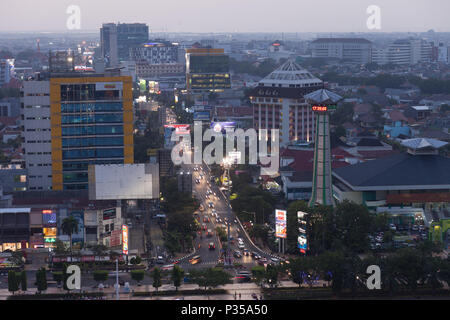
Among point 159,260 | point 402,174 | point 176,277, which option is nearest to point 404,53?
point 402,174

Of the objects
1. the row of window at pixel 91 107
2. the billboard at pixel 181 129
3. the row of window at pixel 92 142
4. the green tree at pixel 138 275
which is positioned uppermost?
the row of window at pixel 91 107

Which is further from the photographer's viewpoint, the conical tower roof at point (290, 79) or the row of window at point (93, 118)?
the conical tower roof at point (290, 79)

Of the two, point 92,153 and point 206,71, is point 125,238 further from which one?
point 206,71

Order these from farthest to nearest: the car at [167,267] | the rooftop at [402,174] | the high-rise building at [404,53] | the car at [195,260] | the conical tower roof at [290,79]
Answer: the high-rise building at [404,53], the conical tower roof at [290,79], the rooftop at [402,174], the car at [195,260], the car at [167,267]

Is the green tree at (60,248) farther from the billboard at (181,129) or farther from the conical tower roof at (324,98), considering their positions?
the billboard at (181,129)

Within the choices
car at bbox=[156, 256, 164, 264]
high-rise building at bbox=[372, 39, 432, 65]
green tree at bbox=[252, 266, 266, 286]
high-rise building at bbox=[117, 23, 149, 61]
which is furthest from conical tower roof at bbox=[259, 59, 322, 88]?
high-rise building at bbox=[372, 39, 432, 65]

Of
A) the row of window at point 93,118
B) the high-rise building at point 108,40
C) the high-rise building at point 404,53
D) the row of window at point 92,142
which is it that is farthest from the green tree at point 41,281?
the high-rise building at point 404,53

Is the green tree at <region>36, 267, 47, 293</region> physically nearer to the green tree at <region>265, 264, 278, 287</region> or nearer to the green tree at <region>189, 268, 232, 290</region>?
the green tree at <region>189, 268, 232, 290</region>
